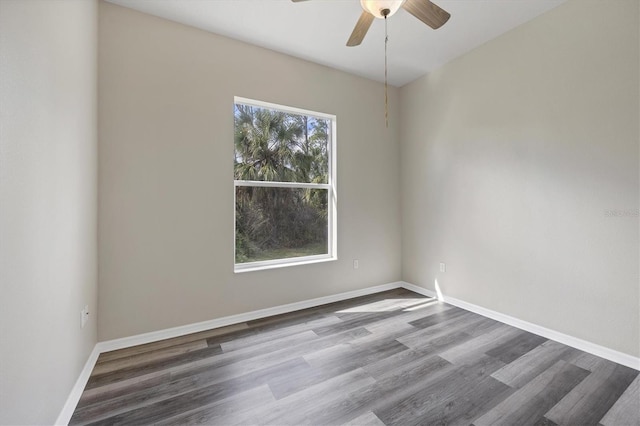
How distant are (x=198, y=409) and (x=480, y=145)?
3.42m

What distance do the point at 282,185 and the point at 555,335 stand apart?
2.99 m

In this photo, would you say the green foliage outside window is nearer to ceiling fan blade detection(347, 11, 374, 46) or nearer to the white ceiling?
the white ceiling

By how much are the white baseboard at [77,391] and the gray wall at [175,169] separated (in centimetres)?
23

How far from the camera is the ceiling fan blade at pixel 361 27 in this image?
75.6 inches

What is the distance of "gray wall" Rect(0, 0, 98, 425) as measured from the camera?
102cm

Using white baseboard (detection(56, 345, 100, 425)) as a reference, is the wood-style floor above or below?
below

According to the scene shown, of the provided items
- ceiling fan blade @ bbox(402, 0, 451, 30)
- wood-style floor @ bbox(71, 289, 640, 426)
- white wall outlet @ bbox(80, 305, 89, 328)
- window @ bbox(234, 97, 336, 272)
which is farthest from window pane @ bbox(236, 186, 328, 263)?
ceiling fan blade @ bbox(402, 0, 451, 30)

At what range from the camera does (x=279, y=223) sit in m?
3.18

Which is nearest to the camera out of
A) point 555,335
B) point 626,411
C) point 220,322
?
point 626,411

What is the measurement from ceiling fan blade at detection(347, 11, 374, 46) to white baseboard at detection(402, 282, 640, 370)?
2955mm

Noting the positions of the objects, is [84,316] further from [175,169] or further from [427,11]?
[427,11]

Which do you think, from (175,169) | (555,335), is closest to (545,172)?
(555,335)

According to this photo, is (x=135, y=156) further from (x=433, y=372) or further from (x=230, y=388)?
(x=433, y=372)

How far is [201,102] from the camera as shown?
8.55 feet
